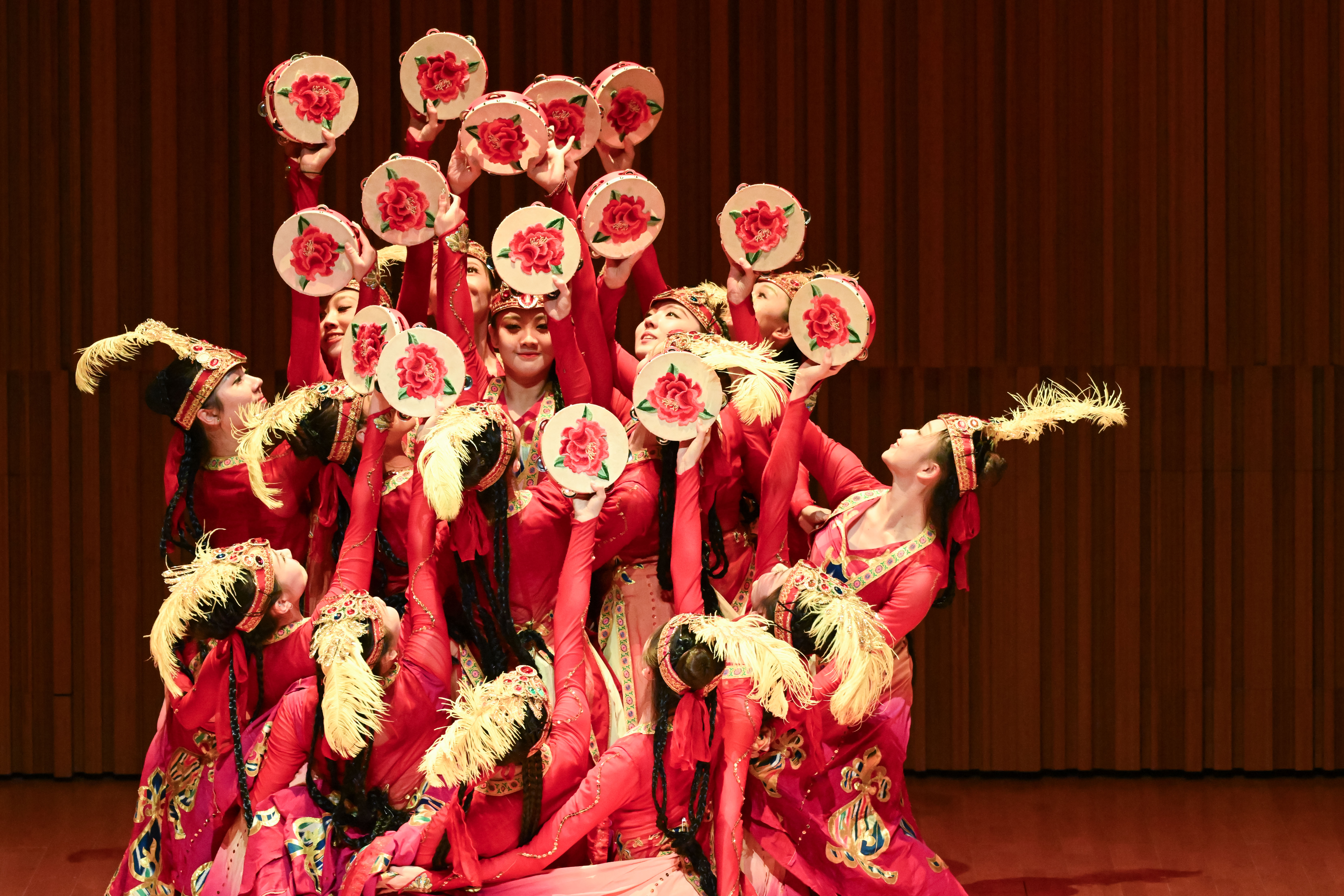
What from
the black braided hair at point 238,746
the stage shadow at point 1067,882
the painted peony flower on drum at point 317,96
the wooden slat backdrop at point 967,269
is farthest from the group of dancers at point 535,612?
the wooden slat backdrop at point 967,269

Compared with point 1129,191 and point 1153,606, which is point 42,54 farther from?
point 1153,606

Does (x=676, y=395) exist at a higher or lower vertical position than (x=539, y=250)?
lower

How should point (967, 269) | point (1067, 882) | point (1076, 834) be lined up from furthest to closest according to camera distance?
point (967, 269)
point (1076, 834)
point (1067, 882)

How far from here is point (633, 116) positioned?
4.11 m

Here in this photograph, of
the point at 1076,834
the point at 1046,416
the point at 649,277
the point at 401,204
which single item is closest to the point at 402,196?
the point at 401,204

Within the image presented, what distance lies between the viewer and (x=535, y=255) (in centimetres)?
369

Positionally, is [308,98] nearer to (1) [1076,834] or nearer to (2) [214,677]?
(2) [214,677]

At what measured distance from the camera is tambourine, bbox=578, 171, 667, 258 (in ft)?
12.4

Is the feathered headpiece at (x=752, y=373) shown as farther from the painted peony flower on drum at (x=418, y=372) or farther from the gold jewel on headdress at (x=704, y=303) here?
the painted peony flower on drum at (x=418, y=372)

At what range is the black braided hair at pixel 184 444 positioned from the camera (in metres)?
3.84

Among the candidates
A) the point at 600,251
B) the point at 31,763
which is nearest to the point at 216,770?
the point at 600,251

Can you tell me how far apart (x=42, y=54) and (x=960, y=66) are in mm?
Answer: 2999

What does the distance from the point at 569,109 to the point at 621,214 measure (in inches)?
11.4

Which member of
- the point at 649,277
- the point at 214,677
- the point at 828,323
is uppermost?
the point at 649,277
